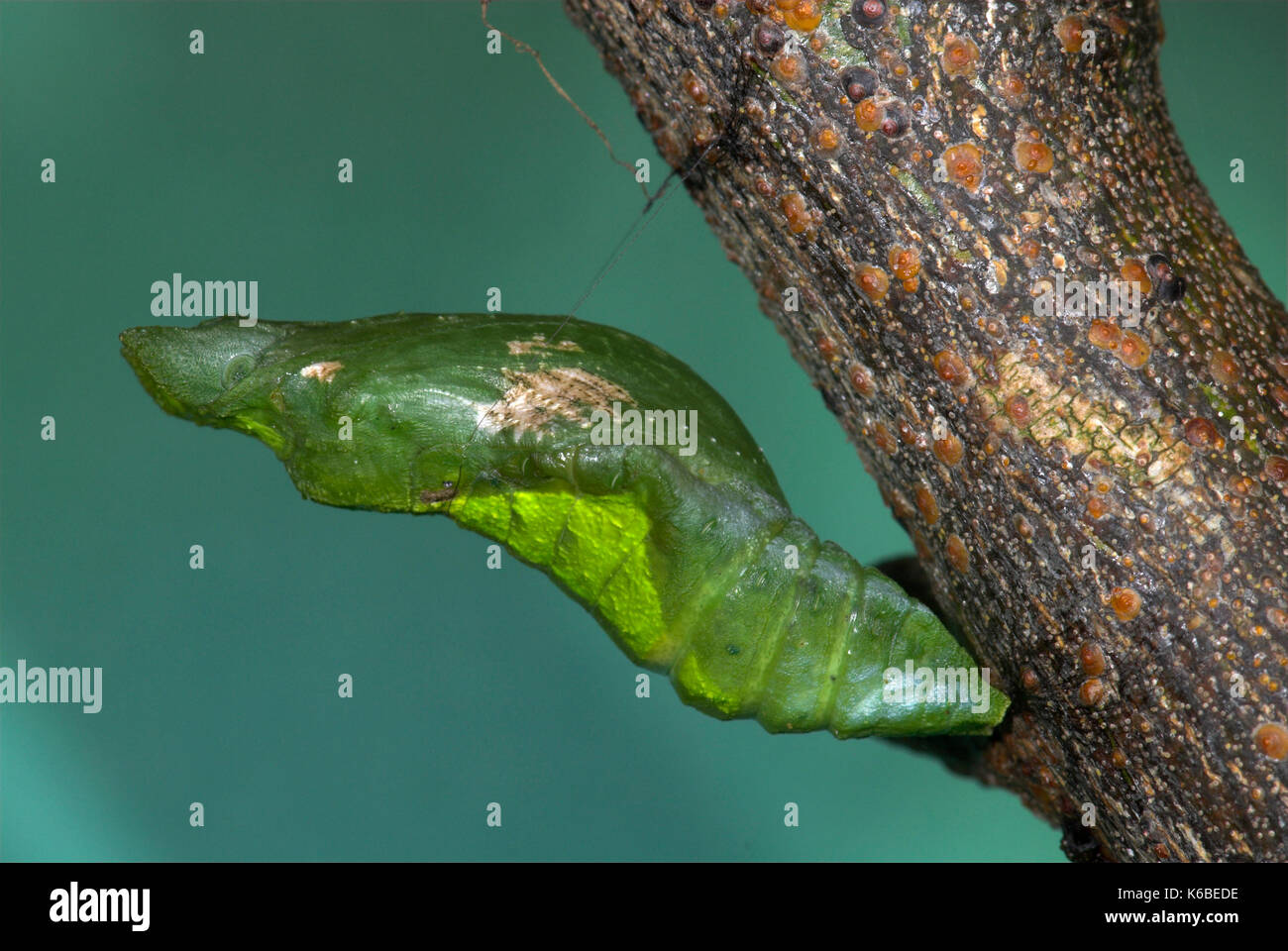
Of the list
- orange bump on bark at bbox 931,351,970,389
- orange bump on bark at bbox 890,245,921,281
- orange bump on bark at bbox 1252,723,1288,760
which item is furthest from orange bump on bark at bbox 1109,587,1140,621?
orange bump on bark at bbox 890,245,921,281

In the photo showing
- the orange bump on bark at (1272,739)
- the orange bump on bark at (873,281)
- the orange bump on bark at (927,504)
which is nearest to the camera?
the orange bump on bark at (1272,739)

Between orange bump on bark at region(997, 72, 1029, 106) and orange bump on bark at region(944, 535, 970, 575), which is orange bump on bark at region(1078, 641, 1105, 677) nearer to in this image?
orange bump on bark at region(944, 535, 970, 575)

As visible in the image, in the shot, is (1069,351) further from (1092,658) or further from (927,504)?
(1092,658)

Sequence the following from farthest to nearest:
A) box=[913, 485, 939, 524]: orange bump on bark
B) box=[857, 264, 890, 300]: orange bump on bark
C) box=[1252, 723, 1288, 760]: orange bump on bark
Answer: box=[913, 485, 939, 524]: orange bump on bark, box=[857, 264, 890, 300]: orange bump on bark, box=[1252, 723, 1288, 760]: orange bump on bark

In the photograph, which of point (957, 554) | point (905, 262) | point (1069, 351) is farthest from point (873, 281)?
point (957, 554)

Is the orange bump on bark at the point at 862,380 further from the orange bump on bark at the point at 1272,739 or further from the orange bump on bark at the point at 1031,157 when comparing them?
the orange bump on bark at the point at 1272,739

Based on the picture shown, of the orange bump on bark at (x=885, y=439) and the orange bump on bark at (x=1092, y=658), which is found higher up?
Result: the orange bump on bark at (x=885, y=439)

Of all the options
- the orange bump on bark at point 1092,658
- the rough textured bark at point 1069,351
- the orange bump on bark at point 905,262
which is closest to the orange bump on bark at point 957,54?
the rough textured bark at point 1069,351
